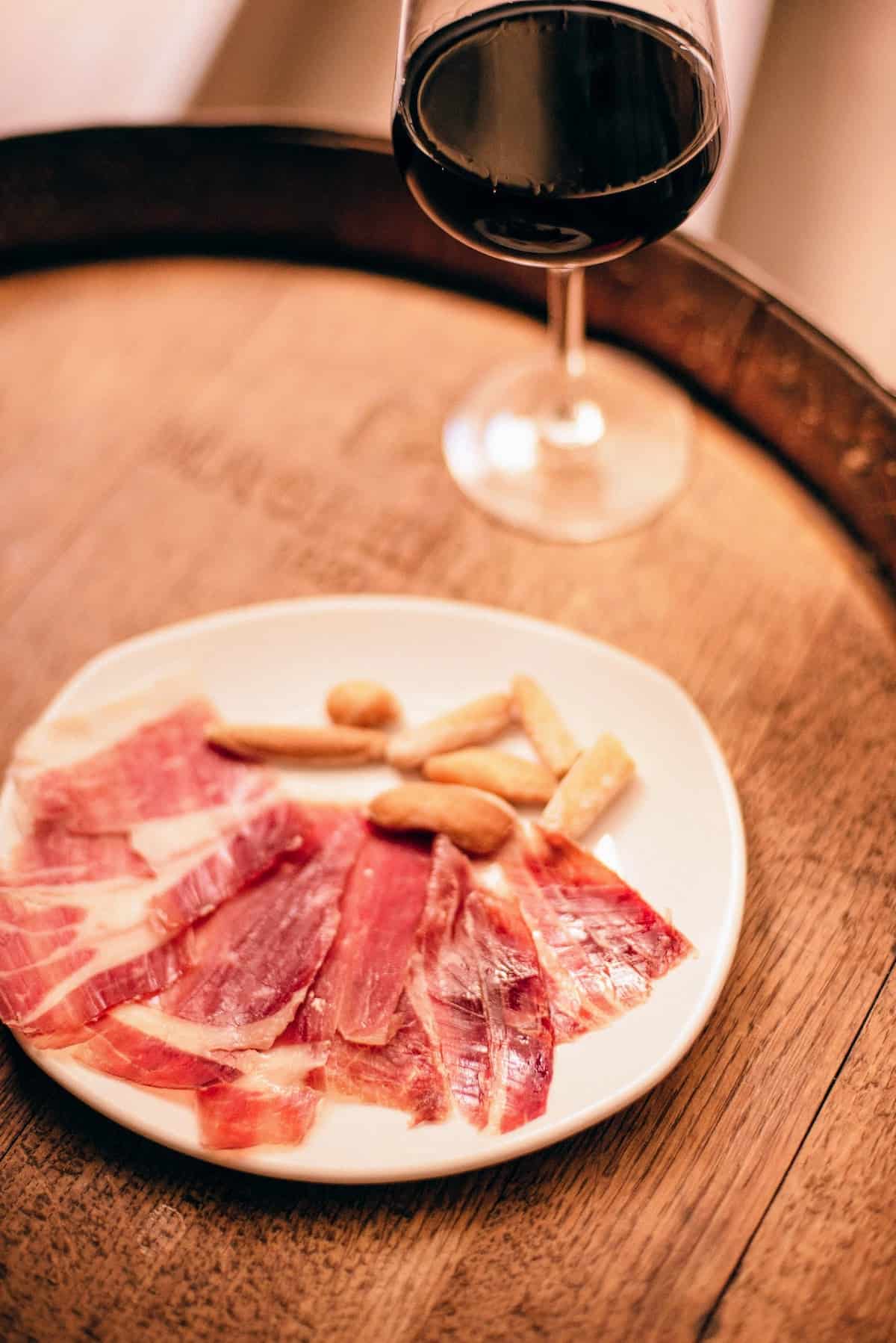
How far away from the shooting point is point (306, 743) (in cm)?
90

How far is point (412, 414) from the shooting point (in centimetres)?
111

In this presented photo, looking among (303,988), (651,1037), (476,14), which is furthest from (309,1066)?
(476,14)

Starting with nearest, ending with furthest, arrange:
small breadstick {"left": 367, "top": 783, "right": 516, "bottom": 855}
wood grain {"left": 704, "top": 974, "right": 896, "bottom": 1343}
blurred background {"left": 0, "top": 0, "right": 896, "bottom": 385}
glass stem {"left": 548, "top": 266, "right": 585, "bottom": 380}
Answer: wood grain {"left": 704, "top": 974, "right": 896, "bottom": 1343} → small breadstick {"left": 367, "top": 783, "right": 516, "bottom": 855} → glass stem {"left": 548, "top": 266, "right": 585, "bottom": 380} → blurred background {"left": 0, "top": 0, "right": 896, "bottom": 385}

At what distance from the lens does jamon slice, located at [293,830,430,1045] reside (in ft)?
2.59

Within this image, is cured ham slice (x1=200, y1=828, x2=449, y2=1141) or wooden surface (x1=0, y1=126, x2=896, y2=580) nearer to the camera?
cured ham slice (x1=200, y1=828, x2=449, y2=1141)

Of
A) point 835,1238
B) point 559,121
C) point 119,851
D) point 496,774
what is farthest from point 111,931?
point 559,121

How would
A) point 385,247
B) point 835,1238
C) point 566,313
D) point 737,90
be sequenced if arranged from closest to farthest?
point 835,1238 → point 566,313 → point 385,247 → point 737,90

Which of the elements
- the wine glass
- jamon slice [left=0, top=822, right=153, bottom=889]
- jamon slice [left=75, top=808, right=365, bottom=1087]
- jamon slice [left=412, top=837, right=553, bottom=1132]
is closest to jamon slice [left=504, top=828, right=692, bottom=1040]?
jamon slice [left=412, top=837, right=553, bottom=1132]

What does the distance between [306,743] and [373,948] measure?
166mm

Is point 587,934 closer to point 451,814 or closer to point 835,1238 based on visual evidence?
point 451,814

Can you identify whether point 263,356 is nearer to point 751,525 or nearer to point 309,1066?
point 751,525

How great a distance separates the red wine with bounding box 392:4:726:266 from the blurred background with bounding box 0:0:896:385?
54cm

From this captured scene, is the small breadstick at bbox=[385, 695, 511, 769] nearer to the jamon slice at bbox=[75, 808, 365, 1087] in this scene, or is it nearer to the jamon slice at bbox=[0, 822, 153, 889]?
the jamon slice at bbox=[75, 808, 365, 1087]

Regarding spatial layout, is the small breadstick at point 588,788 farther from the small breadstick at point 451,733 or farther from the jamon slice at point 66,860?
the jamon slice at point 66,860
